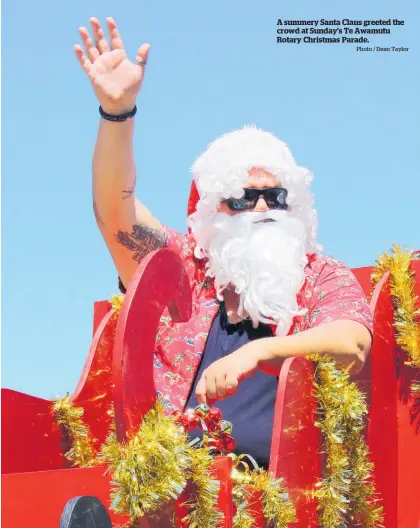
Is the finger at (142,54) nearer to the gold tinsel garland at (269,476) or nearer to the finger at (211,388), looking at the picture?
the gold tinsel garland at (269,476)

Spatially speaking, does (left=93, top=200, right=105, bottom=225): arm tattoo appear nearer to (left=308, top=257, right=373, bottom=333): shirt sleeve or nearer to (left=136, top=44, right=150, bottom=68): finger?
(left=136, top=44, right=150, bottom=68): finger

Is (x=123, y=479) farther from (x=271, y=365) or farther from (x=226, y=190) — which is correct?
(x=226, y=190)

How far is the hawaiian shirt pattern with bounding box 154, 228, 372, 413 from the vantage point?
9.29 feet

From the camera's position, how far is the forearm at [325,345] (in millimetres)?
2373

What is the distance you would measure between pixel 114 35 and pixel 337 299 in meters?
1.11

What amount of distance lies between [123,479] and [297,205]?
59.6 inches

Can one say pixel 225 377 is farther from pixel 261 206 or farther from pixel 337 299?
pixel 261 206

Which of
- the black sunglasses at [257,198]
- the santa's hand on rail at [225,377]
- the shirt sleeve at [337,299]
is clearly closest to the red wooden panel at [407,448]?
the shirt sleeve at [337,299]

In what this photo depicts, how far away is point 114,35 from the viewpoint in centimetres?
292

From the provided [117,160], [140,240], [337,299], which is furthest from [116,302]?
[337,299]

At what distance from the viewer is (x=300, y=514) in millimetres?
2205

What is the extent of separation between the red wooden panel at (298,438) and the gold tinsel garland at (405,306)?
72 cm

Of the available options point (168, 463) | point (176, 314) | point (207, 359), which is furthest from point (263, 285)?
point (168, 463)

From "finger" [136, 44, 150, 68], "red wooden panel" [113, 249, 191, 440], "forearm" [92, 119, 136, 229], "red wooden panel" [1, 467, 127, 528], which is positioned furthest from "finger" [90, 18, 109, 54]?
"red wooden panel" [1, 467, 127, 528]
